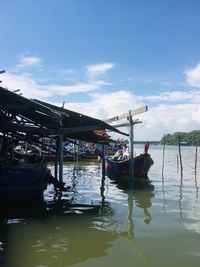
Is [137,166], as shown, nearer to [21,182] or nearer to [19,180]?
[21,182]

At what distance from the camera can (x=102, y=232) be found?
33.9 ft

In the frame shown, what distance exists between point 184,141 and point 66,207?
502 ft

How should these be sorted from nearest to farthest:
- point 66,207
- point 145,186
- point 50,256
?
point 50,256 < point 66,207 < point 145,186

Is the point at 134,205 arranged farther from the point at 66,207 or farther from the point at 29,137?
the point at 29,137

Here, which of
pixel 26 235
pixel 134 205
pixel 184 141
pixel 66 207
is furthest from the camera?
pixel 184 141

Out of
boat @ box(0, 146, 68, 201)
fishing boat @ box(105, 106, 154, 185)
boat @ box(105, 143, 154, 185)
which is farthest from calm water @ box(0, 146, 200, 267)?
boat @ box(105, 143, 154, 185)

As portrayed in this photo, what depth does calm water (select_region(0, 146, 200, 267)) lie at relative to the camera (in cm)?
808

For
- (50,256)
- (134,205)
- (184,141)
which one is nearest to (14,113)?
(134,205)

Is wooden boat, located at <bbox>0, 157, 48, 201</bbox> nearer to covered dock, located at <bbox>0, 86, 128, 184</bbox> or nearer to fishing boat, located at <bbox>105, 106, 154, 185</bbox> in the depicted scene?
covered dock, located at <bbox>0, 86, 128, 184</bbox>

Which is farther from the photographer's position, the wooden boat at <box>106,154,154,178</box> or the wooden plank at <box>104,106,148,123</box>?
the wooden boat at <box>106,154,154,178</box>

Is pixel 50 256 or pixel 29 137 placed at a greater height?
pixel 29 137

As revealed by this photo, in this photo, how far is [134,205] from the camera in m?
14.8

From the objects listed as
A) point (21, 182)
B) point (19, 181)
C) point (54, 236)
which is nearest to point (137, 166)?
point (21, 182)

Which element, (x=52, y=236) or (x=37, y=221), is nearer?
(x=52, y=236)
